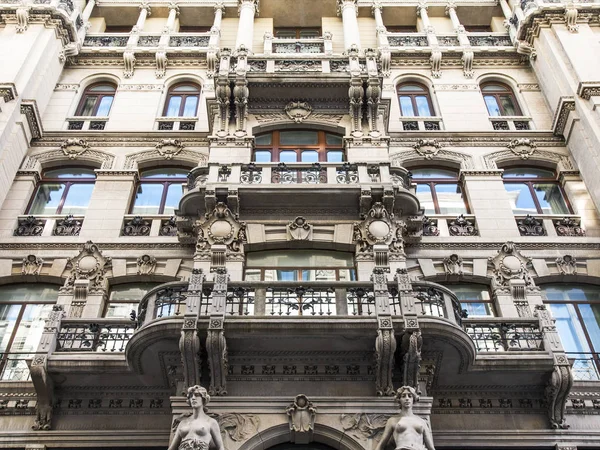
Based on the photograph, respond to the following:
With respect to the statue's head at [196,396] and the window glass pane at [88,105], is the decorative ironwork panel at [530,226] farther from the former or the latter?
the window glass pane at [88,105]

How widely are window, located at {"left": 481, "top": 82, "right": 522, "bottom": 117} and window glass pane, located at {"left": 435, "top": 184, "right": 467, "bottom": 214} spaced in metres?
4.30

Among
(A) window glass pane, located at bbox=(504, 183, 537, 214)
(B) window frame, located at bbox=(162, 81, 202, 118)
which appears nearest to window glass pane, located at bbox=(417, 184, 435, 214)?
(A) window glass pane, located at bbox=(504, 183, 537, 214)

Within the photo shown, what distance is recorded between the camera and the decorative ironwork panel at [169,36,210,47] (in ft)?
87.5

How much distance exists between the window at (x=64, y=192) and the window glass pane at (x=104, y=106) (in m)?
3.01

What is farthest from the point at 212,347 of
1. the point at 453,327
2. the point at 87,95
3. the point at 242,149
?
the point at 87,95

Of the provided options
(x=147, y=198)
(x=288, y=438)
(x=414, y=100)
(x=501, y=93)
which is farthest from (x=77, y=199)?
(x=501, y=93)

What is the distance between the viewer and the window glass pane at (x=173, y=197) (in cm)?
2058

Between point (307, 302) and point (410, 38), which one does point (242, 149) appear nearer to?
point (307, 302)

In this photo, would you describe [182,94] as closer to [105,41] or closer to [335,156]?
[105,41]

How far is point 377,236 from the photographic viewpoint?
57.2 feet

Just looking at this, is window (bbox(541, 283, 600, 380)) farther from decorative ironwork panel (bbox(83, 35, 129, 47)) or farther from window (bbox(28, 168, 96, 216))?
decorative ironwork panel (bbox(83, 35, 129, 47))

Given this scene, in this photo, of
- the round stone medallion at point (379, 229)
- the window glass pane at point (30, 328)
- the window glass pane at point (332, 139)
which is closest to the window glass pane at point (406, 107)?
the window glass pane at point (332, 139)

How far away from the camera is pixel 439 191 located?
2122cm

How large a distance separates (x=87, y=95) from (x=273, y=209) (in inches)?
424
